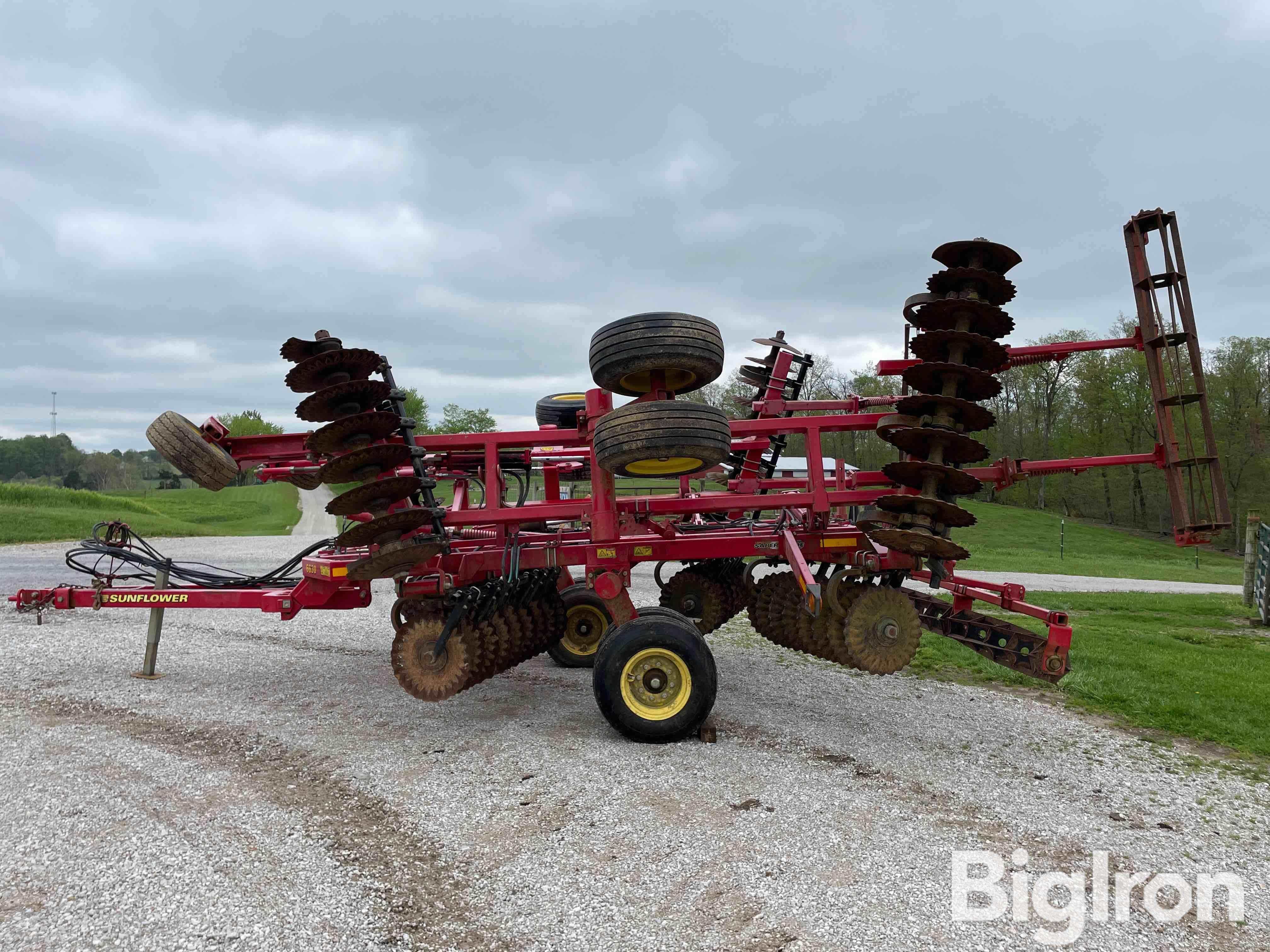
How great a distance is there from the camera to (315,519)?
4259cm

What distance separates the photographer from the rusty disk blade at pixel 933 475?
4.70 m

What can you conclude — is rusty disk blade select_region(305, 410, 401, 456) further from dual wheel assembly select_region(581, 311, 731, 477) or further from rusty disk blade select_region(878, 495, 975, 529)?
rusty disk blade select_region(878, 495, 975, 529)

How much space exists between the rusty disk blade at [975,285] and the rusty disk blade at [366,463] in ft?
11.7

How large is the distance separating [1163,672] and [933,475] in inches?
175

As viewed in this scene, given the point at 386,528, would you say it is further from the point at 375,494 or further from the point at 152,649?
the point at 152,649

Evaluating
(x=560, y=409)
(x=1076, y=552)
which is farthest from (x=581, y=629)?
(x=1076, y=552)

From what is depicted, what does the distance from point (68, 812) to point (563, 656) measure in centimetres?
399

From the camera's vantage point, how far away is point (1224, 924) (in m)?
3.03

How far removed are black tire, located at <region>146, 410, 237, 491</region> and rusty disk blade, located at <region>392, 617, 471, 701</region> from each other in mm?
1707

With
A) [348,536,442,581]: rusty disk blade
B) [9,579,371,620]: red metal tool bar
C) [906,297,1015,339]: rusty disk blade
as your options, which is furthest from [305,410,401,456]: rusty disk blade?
[906,297,1015,339]: rusty disk blade

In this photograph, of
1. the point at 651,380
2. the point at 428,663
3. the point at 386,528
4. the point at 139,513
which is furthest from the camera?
the point at 139,513

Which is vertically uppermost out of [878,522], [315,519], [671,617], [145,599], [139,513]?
[315,519]

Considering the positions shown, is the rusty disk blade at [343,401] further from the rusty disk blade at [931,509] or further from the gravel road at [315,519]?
the gravel road at [315,519]

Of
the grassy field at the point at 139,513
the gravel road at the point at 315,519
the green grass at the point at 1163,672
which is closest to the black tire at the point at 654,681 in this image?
the green grass at the point at 1163,672
